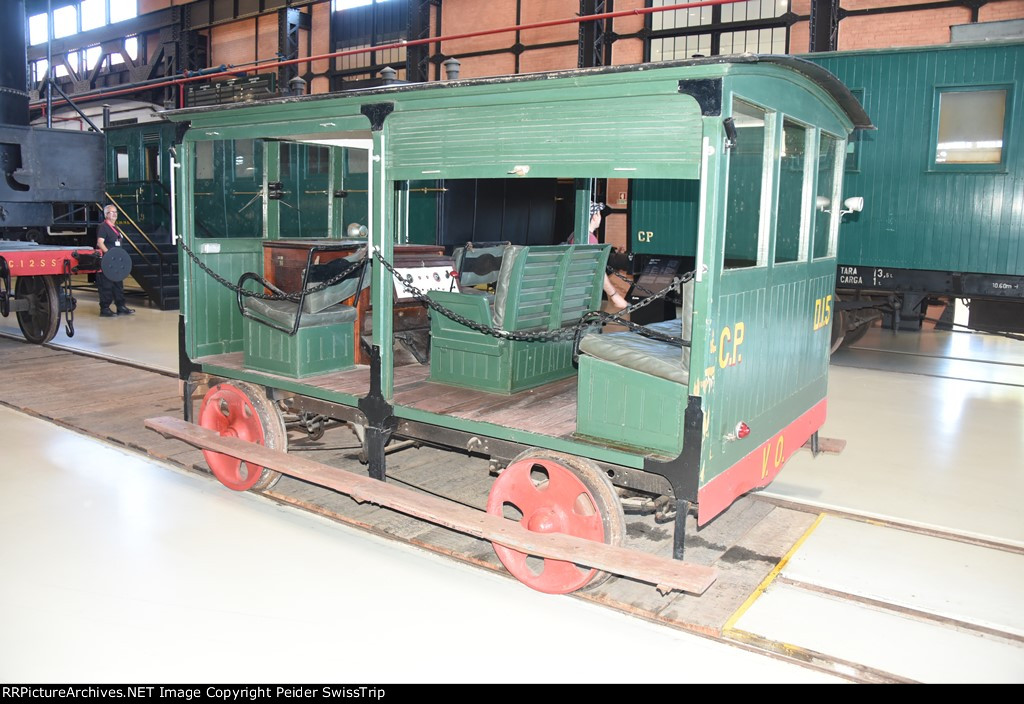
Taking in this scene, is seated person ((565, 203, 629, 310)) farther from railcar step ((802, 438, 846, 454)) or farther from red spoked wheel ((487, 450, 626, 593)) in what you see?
red spoked wheel ((487, 450, 626, 593))

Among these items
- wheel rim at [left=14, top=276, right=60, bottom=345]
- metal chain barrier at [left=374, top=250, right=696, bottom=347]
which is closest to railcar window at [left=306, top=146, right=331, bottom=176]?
wheel rim at [left=14, top=276, right=60, bottom=345]

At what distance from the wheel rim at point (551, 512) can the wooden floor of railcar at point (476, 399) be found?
23 centimetres

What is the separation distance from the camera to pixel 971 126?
9883mm

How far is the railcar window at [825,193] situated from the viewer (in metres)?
5.67

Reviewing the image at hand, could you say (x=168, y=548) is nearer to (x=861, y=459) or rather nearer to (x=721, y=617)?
(x=721, y=617)

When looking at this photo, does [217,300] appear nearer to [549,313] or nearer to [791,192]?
[549,313]

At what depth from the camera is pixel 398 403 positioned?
5051mm

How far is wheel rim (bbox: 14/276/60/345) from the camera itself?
11.5 meters

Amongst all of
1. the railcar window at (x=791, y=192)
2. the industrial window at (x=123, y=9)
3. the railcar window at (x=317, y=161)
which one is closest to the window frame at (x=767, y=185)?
the railcar window at (x=791, y=192)

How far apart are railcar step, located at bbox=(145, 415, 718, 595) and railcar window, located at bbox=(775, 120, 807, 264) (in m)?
2.06

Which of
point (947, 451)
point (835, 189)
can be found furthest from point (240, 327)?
point (947, 451)

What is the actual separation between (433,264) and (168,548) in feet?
9.48

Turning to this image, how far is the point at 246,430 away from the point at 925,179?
8394 millimetres

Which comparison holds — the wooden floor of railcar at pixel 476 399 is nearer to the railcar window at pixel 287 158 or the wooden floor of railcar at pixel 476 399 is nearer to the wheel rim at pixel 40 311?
the wheel rim at pixel 40 311
